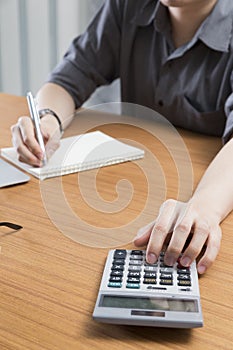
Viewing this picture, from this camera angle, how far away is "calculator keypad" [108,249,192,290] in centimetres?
67

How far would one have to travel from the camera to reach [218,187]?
2.96 feet

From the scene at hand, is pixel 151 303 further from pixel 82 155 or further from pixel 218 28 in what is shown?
pixel 218 28

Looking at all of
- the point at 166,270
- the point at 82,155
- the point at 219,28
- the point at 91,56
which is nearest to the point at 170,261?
the point at 166,270

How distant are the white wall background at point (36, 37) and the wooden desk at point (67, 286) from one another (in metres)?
1.19

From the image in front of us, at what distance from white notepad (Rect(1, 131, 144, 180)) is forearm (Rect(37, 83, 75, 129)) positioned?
117 mm

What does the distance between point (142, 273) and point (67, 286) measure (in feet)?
0.29

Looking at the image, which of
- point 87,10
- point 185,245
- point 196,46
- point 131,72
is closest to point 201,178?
point 185,245

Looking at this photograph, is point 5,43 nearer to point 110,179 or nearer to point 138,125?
point 138,125

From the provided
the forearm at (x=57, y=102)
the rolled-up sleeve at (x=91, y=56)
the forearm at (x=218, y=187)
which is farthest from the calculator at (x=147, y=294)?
the rolled-up sleeve at (x=91, y=56)

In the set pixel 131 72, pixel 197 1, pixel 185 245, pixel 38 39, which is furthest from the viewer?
pixel 38 39

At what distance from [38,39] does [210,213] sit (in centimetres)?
163

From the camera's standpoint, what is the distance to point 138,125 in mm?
1292

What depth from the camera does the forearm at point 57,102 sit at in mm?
1300

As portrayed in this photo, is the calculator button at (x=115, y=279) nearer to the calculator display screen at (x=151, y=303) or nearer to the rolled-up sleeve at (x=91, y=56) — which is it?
the calculator display screen at (x=151, y=303)
